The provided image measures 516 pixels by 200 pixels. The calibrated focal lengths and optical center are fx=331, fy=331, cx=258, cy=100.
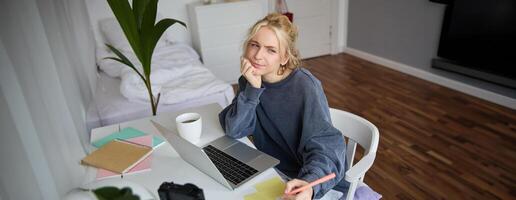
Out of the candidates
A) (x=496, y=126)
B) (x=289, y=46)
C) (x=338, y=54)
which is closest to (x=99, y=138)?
(x=289, y=46)

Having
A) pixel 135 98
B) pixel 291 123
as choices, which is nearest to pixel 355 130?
pixel 291 123

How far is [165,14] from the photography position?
3.83m

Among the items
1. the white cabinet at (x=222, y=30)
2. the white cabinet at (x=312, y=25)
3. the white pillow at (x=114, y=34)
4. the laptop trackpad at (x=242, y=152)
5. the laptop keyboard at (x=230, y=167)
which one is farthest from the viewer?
the white cabinet at (x=312, y=25)

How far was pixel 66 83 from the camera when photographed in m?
1.45

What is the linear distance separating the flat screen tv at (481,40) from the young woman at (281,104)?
99.1 inches

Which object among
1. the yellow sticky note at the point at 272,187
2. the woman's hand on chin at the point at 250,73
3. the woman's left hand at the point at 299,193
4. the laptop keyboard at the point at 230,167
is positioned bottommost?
the yellow sticky note at the point at 272,187

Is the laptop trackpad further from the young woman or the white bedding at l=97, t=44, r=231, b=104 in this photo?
the white bedding at l=97, t=44, r=231, b=104

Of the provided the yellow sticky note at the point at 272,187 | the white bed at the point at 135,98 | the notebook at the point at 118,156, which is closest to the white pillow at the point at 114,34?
the white bed at the point at 135,98

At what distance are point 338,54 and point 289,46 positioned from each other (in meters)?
3.84

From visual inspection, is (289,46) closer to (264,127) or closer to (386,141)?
(264,127)

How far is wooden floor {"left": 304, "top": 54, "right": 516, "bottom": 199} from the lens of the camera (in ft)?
6.66

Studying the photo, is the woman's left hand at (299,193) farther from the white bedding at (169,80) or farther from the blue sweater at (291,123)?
the white bedding at (169,80)

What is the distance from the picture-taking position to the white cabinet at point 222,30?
3.53 metres

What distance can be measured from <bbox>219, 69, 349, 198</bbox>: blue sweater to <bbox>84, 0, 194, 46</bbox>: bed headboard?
2.73 m
